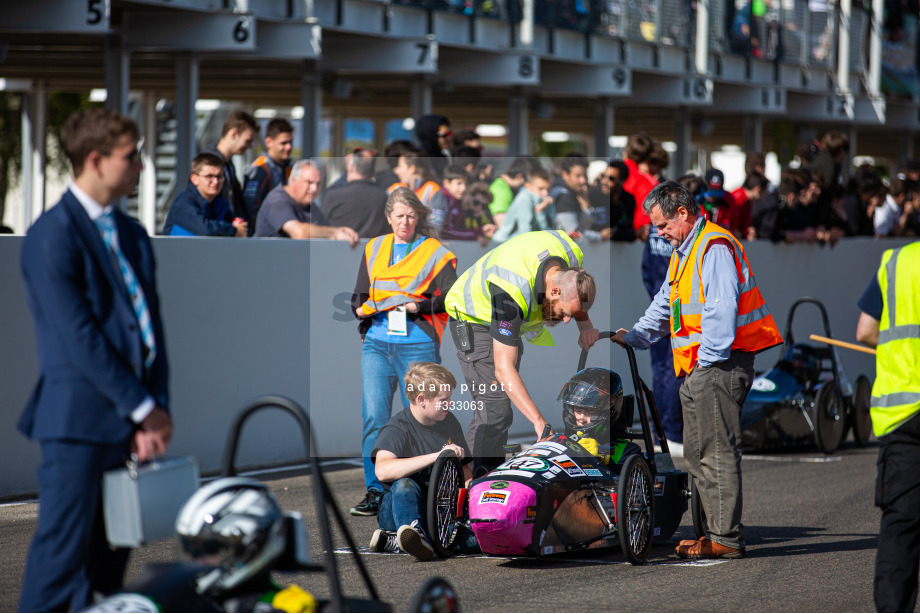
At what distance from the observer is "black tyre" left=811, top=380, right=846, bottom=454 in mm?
11484

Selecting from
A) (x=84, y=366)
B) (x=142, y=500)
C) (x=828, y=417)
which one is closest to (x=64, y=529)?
(x=142, y=500)

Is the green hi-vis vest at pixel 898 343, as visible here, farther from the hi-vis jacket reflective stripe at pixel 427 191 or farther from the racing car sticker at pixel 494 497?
the hi-vis jacket reflective stripe at pixel 427 191

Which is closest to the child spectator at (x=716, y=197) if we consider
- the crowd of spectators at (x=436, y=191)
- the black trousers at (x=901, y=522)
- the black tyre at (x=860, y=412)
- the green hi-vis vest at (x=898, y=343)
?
the crowd of spectators at (x=436, y=191)

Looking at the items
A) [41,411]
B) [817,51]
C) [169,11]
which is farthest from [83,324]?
[817,51]

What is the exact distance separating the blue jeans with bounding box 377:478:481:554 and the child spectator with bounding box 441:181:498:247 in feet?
12.1

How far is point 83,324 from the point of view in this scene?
4055 millimetres

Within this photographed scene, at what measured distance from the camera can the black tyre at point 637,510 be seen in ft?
21.9

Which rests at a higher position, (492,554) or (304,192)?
(304,192)

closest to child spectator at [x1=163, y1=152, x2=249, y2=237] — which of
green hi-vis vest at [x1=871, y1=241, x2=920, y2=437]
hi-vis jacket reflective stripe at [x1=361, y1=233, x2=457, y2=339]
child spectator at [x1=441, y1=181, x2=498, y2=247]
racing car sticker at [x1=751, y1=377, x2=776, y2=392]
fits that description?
child spectator at [x1=441, y1=181, x2=498, y2=247]

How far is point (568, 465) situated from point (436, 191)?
10.2 ft

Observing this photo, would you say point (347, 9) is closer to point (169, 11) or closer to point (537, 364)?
point (169, 11)

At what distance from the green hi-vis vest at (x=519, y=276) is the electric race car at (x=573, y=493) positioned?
0.41 meters

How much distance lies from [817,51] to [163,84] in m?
12.9

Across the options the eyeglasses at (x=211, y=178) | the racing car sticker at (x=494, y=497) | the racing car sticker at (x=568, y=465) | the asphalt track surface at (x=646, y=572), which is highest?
the eyeglasses at (x=211, y=178)
